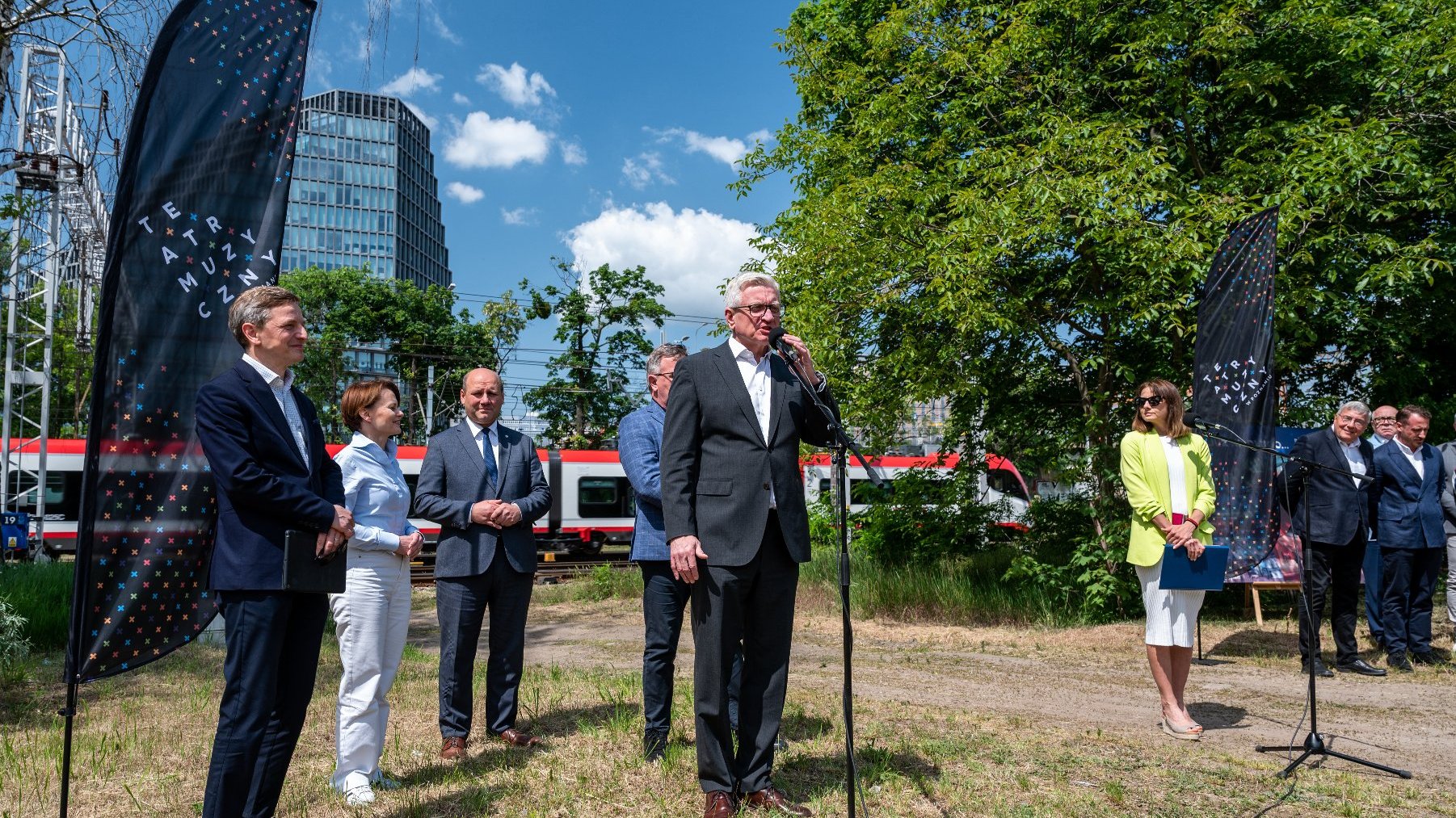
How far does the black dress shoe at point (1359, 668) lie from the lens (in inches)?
285

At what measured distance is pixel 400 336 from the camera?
44.2 metres

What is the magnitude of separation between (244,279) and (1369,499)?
8352mm

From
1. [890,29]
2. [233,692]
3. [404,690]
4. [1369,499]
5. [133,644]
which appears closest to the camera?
[233,692]

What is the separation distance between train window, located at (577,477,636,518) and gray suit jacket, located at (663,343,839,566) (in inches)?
887

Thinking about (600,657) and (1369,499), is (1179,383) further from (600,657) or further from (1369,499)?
(600,657)

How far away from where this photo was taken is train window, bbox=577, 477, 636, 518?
26.3 m

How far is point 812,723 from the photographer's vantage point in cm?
527

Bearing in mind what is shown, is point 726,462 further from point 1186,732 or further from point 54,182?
point 54,182

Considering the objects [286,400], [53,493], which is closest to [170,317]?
[286,400]

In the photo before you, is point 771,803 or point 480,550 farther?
point 480,550

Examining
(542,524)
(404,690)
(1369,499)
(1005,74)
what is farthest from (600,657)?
(542,524)

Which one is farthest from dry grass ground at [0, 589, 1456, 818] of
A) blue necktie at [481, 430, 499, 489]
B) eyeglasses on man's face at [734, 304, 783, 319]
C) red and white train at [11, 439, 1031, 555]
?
red and white train at [11, 439, 1031, 555]

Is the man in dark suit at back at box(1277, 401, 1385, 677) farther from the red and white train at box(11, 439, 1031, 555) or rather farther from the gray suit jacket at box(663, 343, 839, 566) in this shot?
the red and white train at box(11, 439, 1031, 555)

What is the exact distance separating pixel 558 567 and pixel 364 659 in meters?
18.9
